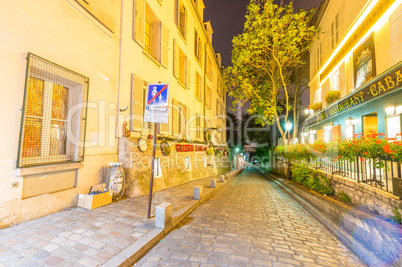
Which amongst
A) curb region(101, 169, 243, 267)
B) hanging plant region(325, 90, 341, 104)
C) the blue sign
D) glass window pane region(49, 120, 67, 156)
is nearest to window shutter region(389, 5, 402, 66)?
hanging plant region(325, 90, 341, 104)

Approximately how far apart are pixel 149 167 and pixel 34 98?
12.7 feet

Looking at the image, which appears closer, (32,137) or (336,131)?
(32,137)

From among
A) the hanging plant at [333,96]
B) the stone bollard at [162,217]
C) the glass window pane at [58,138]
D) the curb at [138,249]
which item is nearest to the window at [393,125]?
the hanging plant at [333,96]

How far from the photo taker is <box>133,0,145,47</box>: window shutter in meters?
7.19

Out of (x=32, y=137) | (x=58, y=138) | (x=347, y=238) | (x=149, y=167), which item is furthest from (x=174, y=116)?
(x=347, y=238)

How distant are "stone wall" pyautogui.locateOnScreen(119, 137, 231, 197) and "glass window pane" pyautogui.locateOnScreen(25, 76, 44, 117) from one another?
101 inches

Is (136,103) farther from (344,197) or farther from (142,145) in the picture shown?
(344,197)

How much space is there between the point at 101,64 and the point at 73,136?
7.93 feet

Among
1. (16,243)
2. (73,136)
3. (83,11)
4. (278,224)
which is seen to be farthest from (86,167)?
(278,224)

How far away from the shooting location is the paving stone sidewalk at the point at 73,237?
255cm

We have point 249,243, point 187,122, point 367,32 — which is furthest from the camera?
point 187,122

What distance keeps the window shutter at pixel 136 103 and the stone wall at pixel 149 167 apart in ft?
2.27

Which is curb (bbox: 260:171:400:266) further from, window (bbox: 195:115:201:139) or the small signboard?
window (bbox: 195:115:201:139)

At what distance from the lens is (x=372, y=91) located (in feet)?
25.7
